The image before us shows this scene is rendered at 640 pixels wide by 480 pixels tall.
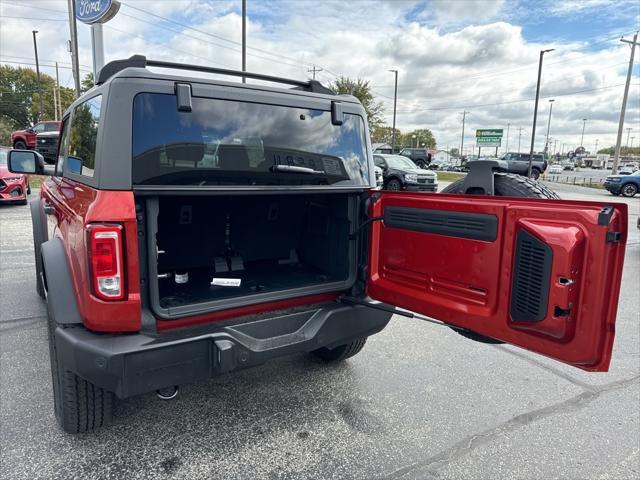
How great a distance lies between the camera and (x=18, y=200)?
1121 cm

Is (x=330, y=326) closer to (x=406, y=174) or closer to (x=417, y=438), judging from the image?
(x=417, y=438)

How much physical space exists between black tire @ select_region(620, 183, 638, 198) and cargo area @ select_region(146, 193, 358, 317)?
25339 mm

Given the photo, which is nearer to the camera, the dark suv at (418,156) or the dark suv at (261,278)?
the dark suv at (261,278)

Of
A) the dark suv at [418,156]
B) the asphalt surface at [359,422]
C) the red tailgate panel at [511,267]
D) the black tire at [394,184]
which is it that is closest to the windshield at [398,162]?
the black tire at [394,184]

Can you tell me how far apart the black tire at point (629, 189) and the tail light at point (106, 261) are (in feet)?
88.8

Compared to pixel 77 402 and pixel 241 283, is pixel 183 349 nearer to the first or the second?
pixel 77 402

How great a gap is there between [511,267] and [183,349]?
5.10 ft

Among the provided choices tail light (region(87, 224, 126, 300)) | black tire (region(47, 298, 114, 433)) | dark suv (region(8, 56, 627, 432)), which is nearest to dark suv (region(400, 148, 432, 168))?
→ dark suv (region(8, 56, 627, 432))

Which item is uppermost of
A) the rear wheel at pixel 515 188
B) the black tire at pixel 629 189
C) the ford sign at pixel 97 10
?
the ford sign at pixel 97 10

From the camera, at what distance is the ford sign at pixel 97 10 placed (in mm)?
10695

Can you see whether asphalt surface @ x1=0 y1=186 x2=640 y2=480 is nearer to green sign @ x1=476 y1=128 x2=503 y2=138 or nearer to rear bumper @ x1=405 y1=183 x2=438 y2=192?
rear bumper @ x1=405 y1=183 x2=438 y2=192

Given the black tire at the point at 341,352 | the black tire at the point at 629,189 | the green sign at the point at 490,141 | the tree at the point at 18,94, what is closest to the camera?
the black tire at the point at 341,352

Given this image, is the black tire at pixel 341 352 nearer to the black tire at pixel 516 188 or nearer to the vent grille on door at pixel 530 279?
the black tire at pixel 516 188

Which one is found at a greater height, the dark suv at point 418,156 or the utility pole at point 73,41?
the utility pole at point 73,41
